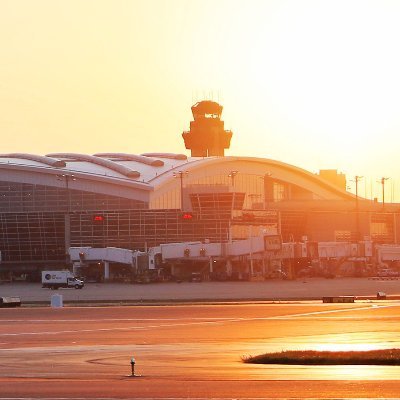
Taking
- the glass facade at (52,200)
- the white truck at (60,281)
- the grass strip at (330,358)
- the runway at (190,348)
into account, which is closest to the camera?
the runway at (190,348)

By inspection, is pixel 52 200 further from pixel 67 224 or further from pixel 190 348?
pixel 190 348

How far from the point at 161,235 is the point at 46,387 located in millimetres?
148854

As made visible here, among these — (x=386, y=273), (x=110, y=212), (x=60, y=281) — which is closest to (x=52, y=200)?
(x=110, y=212)

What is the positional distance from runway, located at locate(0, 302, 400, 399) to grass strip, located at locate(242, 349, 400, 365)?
1016 mm

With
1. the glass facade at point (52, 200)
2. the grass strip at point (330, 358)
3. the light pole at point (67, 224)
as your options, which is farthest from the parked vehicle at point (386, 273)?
the grass strip at point (330, 358)

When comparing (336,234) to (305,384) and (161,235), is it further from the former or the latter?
(305,384)

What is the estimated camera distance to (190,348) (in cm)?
4572

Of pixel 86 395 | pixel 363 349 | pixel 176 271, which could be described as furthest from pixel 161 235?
pixel 86 395

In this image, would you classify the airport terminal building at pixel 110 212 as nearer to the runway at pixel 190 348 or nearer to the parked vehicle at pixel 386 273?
the parked vehicle at pixel 386 273

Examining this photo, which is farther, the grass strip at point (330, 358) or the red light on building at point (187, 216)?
the red light on building at point (187, 216)

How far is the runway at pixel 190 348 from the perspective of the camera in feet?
103

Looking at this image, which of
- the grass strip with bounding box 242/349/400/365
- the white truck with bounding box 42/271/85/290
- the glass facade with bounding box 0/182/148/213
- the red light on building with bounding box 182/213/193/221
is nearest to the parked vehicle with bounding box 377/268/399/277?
the red light on building with bounding box 182/213/193/221

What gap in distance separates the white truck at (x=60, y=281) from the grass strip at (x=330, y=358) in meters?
94.8

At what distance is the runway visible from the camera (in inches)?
1238
